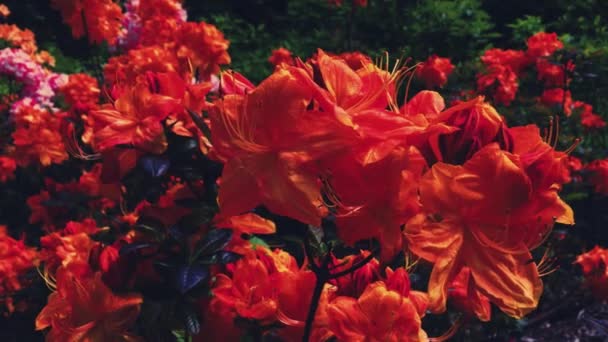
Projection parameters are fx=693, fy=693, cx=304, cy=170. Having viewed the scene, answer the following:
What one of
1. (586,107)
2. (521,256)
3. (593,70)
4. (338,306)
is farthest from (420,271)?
(586,107)

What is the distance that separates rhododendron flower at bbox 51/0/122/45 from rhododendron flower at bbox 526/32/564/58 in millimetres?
2223

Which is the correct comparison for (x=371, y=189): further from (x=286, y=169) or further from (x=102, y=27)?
(x=102, y=27)

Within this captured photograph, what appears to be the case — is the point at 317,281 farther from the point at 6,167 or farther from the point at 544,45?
the point at 544,45

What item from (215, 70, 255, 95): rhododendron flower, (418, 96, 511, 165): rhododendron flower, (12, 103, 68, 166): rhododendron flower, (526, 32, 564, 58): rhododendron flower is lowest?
(12, 103, 68, 166): rhododendron flower

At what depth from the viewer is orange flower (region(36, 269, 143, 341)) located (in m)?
1.35

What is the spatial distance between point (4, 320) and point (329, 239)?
186 centimetres

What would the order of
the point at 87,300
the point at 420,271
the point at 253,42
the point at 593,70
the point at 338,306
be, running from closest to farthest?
the point at 338,306 < the point at 87,300 < the point at 420,271 < the point at 593,70 < the point at 253,42

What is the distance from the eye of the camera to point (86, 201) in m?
2.65

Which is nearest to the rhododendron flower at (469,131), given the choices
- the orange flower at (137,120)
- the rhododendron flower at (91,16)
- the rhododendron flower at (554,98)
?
the orange flower at (137,120)

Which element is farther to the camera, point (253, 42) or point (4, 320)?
point (253, 42)

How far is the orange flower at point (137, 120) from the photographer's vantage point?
1.49 metres

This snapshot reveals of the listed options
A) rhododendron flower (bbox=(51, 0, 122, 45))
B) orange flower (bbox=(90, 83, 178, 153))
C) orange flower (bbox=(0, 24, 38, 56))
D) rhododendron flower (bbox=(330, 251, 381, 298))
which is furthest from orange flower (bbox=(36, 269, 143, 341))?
orange flower (bbox=(0, 24, 38, 56))

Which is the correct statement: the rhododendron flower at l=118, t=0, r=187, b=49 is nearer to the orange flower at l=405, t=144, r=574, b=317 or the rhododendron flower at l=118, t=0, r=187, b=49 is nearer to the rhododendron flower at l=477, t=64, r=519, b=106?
the rhododendron flower at l=477, t=64, r=519, b=106

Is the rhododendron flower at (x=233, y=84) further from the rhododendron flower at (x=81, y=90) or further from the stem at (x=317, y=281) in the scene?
the rhododendron flower at (x=81, y=90)
